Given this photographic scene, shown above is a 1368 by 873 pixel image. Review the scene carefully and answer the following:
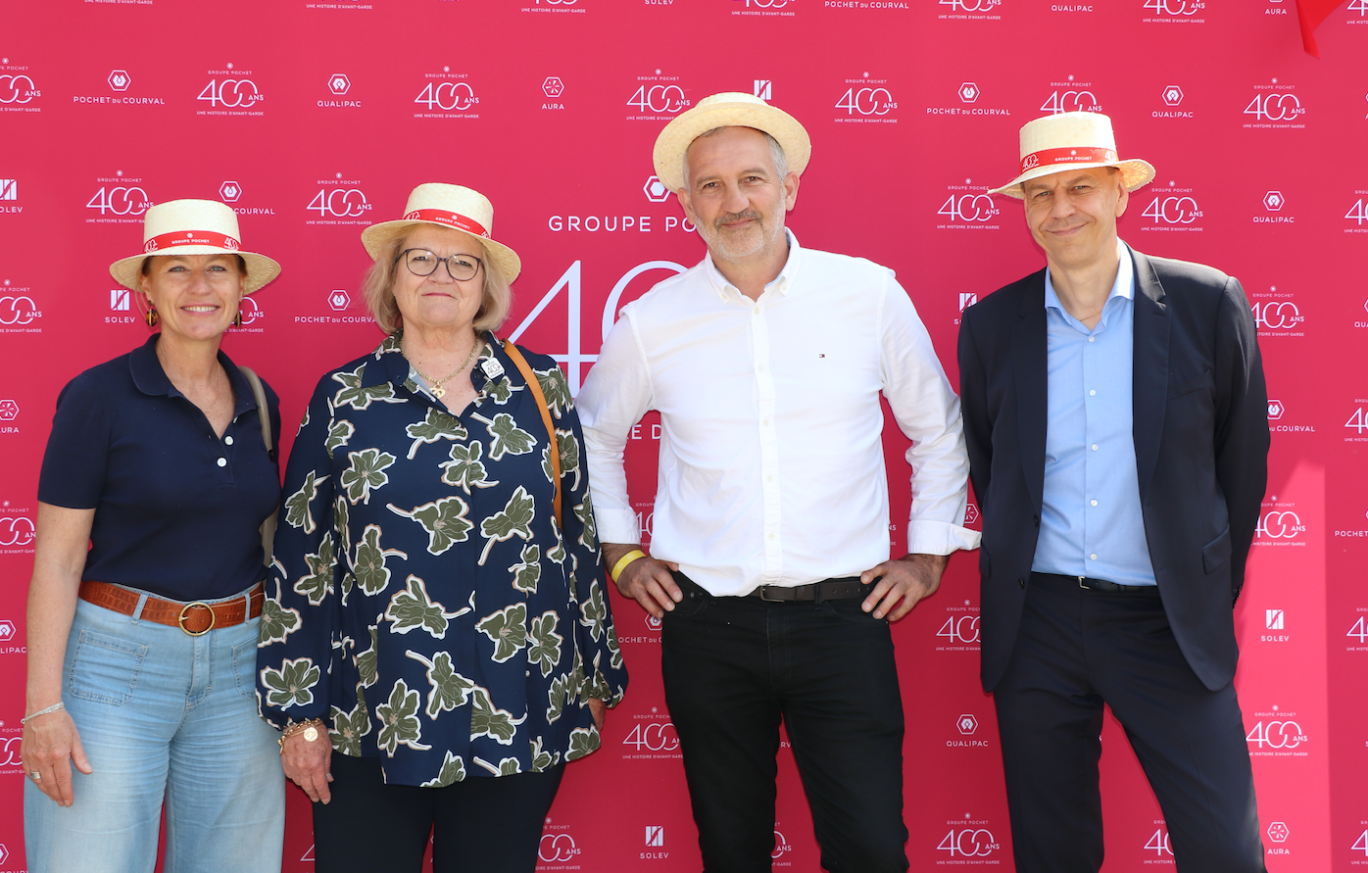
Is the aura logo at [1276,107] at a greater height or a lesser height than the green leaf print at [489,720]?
greater

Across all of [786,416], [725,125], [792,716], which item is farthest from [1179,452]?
[725,125]

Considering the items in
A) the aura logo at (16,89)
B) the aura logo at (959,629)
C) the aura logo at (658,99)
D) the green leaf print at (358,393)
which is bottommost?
the aura logo at (959,629)

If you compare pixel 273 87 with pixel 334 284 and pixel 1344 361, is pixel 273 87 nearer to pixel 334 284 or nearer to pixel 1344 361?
pixel 334 284

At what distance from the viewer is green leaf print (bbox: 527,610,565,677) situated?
2172 millimetres

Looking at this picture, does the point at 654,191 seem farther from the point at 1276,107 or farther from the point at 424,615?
the point at 1276,107

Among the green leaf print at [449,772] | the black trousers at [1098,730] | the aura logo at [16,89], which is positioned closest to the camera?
the green leaf print at [449,772]

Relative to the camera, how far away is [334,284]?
3.07m

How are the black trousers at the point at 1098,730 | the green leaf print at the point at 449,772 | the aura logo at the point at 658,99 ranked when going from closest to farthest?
1. the green leaf print at the point at 449,772
2. the black trousers at the point at 1098,730
3. the aura logo at the point at 658,99

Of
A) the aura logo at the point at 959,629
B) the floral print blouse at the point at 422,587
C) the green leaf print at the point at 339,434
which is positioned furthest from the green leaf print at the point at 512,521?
the aura logo at the point at 959,629

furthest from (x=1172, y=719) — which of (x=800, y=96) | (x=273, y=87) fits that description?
(x=273, y=87)

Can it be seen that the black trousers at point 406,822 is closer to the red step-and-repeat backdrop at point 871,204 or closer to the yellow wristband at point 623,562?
the yellow wristband at point 623,562

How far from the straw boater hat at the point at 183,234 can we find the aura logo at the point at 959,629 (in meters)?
2.51

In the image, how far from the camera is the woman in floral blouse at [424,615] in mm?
2082

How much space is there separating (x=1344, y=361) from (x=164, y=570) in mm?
3690
